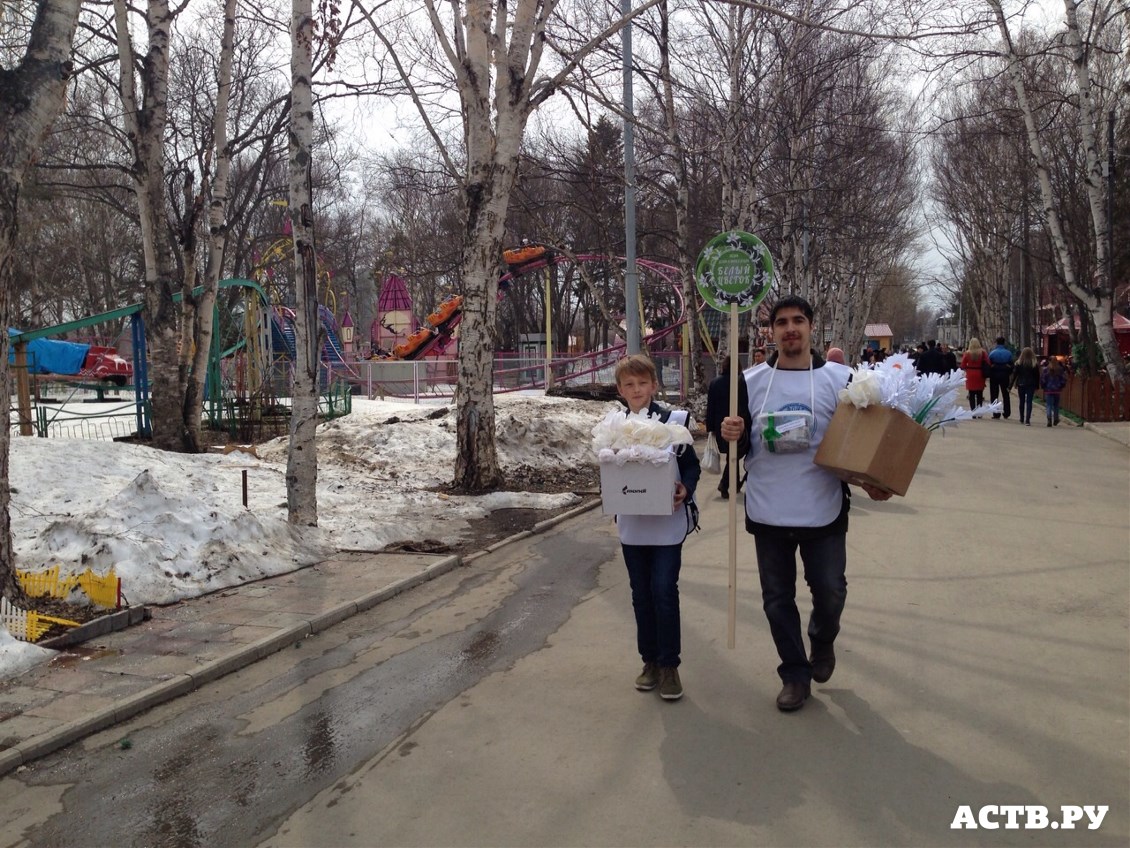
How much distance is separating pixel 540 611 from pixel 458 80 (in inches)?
305

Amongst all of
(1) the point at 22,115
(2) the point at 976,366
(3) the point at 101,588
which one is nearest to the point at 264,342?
(2) the point at 976,366

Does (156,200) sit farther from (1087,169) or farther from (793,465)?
(1087,169)

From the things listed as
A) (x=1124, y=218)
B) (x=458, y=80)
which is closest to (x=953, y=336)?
(x=1124, y=218)

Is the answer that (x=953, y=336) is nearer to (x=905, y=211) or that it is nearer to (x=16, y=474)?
(x=905, y=211)

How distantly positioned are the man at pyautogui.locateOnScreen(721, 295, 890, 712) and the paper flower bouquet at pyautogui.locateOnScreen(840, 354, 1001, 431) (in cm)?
22

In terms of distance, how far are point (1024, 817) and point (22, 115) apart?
22.2 ft

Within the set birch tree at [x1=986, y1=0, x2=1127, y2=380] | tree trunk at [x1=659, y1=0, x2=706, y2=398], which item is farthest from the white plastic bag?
birch tree at [x1=986, y1=0, x2=1127, y2=380]

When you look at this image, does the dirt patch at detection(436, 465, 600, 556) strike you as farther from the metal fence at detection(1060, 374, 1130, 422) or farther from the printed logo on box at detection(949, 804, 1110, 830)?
the metal fence at detection(1060, 374, 1130, 422)

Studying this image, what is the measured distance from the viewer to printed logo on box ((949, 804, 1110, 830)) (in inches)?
137

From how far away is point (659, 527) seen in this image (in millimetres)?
4801

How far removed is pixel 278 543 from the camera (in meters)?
8.71

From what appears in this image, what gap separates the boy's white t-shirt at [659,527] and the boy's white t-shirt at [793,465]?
1.11 feet

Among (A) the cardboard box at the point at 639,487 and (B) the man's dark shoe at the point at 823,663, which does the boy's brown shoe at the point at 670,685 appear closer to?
(B) the man's dark shoe at the point at 823,663

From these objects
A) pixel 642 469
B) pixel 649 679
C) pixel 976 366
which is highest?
pixel 642 469
